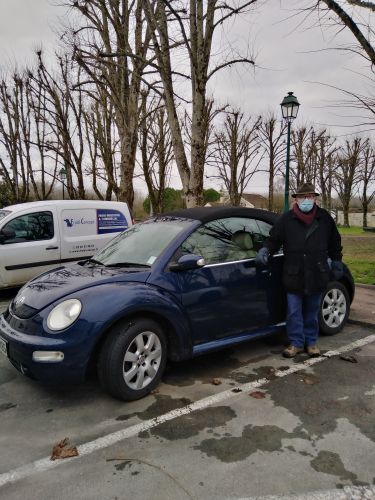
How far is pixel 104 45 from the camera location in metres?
13.5

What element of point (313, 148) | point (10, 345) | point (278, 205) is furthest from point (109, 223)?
point (278, 205)

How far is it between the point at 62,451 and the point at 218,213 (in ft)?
8.46

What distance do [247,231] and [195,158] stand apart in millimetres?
4319

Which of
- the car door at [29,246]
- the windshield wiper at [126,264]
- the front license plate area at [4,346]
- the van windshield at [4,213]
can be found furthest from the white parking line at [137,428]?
the van windshield at [4,213]

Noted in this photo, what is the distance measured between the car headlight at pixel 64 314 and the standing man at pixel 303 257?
191 cm

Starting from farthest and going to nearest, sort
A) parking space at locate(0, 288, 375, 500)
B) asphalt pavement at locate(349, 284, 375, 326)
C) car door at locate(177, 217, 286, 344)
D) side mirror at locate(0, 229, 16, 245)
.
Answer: side mirror at locate(0, 229, 16, 245) → asphalt pavement at locate(349, 284, 375, 326) → car door at locate(177, 217, 286, 344) → parking space at locate(0, 288, 375, 500)

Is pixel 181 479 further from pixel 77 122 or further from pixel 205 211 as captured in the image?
pixel 77 122

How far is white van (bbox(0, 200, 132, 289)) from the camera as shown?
731 cm

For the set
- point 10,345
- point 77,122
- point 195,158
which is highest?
point 77,122

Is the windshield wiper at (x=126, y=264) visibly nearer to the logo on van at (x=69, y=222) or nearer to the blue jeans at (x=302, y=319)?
the blue jeans at (x=302, y=319)

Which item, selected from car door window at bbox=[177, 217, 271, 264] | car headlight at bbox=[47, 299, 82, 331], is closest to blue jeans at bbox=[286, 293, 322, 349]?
car door window at bbox=[177, 217, 271, 264]

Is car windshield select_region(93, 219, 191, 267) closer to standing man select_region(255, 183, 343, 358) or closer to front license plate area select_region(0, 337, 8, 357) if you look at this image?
standing man select_region(255, 183, 343, 358)

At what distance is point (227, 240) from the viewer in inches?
166

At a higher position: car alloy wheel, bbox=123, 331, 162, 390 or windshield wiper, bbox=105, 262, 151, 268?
windshield wiper, bbox=105, 262, 151, 268
